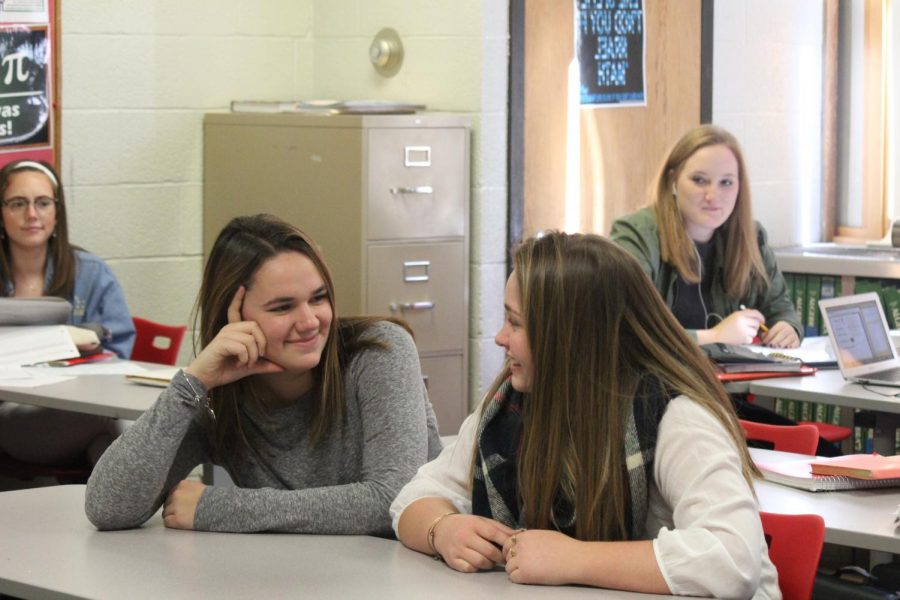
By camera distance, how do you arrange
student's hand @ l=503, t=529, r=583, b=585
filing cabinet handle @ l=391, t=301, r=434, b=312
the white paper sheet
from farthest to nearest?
1. filing cabinet handle @ l=391, t=301, r=434, b=312
2. the white paper sheet
3. student's hand @ l=503, t=529, r=583, b=585

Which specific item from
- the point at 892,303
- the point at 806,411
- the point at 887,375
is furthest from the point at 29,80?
the point at 892,303

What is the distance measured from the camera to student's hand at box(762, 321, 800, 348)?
417 centimetres

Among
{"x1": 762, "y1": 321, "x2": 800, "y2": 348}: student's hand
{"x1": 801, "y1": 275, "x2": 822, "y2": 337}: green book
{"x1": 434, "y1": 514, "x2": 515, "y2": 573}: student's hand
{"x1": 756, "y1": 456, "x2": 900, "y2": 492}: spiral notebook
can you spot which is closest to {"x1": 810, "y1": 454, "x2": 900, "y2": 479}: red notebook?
{"x1": 756, "y1": 456, "x2": 900, "y2": 492}: spiral notebook

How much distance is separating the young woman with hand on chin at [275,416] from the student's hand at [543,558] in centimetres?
44

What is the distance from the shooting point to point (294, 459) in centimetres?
245

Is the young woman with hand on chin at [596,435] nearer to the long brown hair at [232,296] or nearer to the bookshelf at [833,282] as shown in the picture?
the long brown hair at [232,296]

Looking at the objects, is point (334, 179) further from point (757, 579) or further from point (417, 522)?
point (757, 579)

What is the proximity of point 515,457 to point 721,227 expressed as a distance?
2.53m

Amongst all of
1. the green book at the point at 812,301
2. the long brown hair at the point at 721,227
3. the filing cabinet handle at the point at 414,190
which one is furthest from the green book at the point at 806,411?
the filing cabinet handle at the point at 414,190

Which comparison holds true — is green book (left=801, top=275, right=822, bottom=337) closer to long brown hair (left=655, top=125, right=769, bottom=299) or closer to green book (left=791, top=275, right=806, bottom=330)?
green book (left=791, top=275, right=806, bottom=330)

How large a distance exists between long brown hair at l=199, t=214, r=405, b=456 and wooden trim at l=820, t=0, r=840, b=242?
3849 millimetres

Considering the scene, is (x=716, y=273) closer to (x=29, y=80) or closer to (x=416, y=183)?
(x=416, y=183)

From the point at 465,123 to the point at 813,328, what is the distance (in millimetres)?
1591

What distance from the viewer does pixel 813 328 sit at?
5.30m
